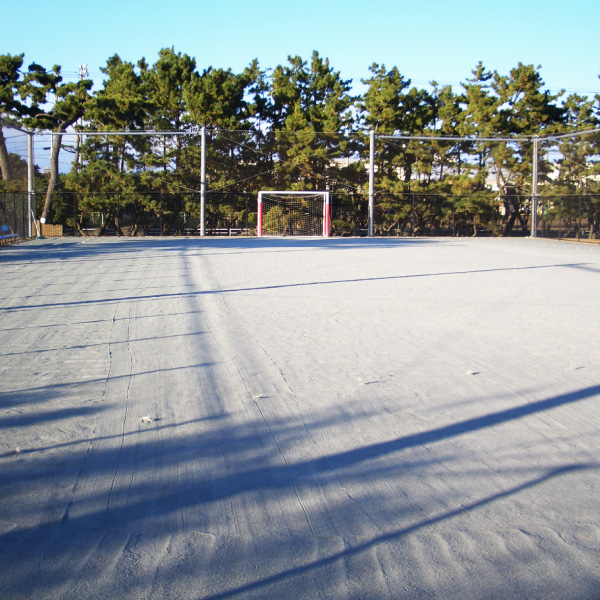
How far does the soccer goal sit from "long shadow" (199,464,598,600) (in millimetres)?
37274

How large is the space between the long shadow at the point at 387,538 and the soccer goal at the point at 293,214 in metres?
37.3

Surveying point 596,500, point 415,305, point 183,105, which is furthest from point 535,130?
point 596,500

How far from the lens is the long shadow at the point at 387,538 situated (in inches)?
109

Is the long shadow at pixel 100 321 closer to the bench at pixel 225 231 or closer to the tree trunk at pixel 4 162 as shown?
the tree trunk at pixel 4 162

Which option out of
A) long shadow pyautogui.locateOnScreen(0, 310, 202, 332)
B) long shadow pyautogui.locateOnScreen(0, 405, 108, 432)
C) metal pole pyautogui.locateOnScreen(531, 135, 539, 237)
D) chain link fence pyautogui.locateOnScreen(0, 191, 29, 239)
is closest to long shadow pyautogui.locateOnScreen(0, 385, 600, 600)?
long shadow pyautogui.locateOnScreen(0, 405, 108, 432)

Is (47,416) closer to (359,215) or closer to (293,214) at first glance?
(293,214)

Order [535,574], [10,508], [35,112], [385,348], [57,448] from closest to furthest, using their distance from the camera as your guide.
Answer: [535,574] → [10,508] → [57,448] → [385,348] → [35,112]

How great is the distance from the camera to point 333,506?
351 cm

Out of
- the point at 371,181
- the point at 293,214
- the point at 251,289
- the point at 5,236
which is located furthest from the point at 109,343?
the point at 293,214

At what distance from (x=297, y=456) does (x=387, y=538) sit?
3.72 feet

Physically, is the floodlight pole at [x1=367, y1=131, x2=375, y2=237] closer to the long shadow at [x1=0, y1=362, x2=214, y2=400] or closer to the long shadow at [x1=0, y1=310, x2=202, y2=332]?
the long shadow at [x1=0, y1=310, x2=202, y2=332]

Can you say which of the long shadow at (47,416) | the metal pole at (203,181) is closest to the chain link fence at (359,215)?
the metal pole at (203,181)

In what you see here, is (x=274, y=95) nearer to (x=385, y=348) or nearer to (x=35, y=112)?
(x=35, y=112)

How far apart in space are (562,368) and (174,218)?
1450 inches
